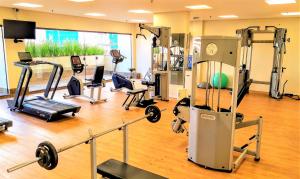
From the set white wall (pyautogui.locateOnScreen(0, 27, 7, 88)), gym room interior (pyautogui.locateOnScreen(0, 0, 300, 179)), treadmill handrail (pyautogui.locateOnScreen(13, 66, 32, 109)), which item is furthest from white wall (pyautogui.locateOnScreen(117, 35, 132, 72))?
treadmill handrail (pyautogui.locateOnScreen(13, 66, 32, 109))

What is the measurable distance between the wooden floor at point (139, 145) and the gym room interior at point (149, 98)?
0.02m

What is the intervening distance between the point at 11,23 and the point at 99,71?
2.69 meters

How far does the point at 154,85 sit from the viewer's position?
6.98 m

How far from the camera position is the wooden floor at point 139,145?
311cm

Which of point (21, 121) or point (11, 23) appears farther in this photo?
point (11, 23)

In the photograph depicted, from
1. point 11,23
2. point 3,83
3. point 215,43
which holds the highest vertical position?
point 11,23

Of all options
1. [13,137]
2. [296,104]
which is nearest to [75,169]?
[13,137]

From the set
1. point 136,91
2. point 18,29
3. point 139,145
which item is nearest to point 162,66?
point 136,91

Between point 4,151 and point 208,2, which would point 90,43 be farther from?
point 4,151

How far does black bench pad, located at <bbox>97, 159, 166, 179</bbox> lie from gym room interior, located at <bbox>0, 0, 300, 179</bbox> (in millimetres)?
15

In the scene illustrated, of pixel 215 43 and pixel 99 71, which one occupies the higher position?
pixel 215 43

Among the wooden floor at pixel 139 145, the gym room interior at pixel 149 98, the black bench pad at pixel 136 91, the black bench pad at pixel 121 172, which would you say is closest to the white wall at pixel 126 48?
the gym room interior at pixel 149 98

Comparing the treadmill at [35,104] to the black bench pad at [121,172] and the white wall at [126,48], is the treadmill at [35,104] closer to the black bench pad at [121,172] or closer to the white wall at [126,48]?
the black bench pad at [121,172]

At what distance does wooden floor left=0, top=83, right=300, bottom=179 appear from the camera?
3.11 metres
